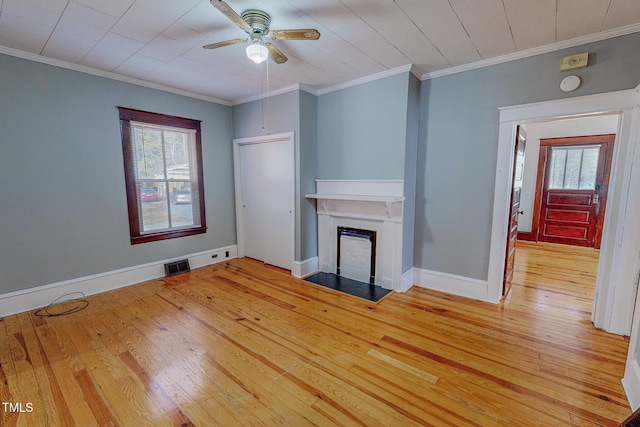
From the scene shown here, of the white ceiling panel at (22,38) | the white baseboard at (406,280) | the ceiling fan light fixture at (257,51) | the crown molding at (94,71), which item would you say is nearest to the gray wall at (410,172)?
the white baseboard at (406,280)

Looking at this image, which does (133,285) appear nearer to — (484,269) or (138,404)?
(138,404)

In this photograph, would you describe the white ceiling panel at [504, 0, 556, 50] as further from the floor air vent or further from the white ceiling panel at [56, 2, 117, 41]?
the floor air vent

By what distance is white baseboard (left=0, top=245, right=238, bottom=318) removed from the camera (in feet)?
9.05

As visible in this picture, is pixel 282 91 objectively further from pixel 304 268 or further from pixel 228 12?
pixel 304 268

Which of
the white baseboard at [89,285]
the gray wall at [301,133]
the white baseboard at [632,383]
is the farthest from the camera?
the gray wall at [301,133]

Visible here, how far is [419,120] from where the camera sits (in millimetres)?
3289

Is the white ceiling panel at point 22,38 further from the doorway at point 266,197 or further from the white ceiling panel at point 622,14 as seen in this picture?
the white ceiling panel at point 622,14

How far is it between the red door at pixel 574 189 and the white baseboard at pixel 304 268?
5059 mm

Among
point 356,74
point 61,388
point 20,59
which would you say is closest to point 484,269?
point 356,74

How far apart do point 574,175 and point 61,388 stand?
7884 millimetres

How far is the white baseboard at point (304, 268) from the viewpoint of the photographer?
12.4ft

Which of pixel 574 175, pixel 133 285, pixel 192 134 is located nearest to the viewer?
pixel 133 285

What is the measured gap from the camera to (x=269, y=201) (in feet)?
13.9

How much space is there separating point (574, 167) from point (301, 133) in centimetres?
554
